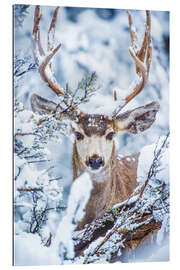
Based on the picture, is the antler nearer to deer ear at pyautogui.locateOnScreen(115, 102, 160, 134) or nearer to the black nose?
deer ear at pyautogui.locateOnScreen(115, 102, 160, 134)

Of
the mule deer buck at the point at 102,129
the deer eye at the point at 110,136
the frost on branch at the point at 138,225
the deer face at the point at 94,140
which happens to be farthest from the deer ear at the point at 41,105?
the frost on branch at the point at 138,225

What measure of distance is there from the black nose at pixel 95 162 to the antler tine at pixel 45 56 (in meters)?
0.50

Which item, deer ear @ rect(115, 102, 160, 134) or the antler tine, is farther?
deer ear @ rect(115, 102, 160, 134)

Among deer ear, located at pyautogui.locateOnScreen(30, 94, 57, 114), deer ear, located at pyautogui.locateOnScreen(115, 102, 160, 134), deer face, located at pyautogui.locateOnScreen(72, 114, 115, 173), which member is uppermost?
deer ear, located at pyautogui.locateOnScreen(30, 94, 57, 114)

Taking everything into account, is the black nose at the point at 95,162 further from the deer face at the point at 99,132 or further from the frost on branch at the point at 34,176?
the frost on branch at the point at 34,176

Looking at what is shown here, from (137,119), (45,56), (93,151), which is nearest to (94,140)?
(93,151)

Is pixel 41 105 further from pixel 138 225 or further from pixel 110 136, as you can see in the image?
pixel 138 225

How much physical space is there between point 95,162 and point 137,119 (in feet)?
1.47

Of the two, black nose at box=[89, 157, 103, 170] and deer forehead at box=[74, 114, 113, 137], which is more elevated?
deer forehead at box=[74, 114, 113, 137]

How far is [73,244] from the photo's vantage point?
3516 millimetres

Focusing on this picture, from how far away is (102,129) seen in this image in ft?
Answer: 11.6

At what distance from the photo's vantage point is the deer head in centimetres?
348

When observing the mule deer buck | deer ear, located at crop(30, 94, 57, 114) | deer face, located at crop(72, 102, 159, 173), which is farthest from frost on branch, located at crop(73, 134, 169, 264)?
deer ear, located at crop(30, 94, 57, 114)
